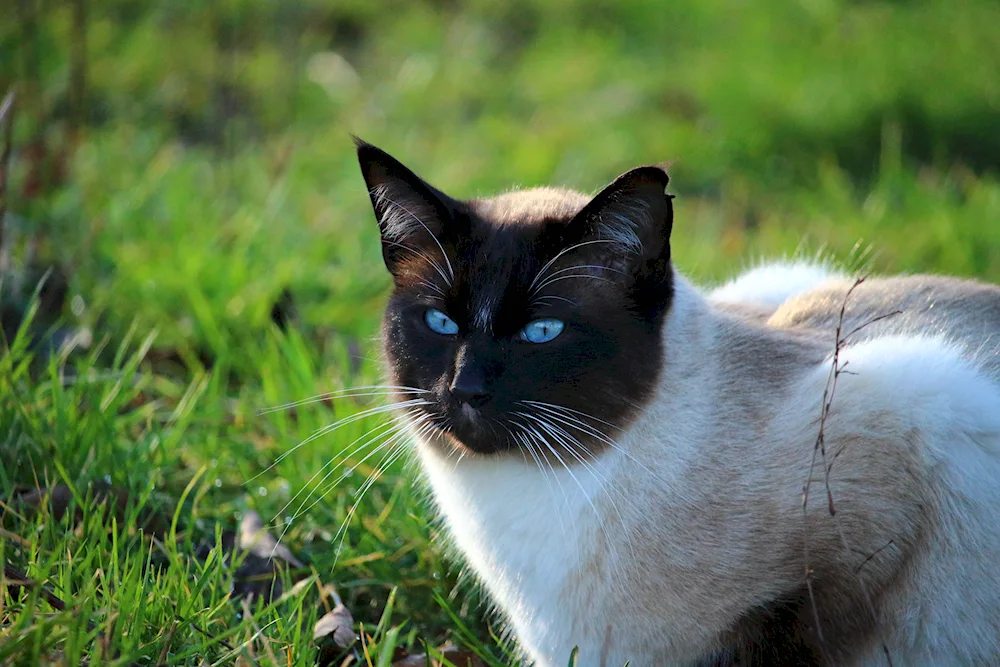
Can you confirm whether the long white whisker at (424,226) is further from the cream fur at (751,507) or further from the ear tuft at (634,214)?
the cream fur at (751,507)

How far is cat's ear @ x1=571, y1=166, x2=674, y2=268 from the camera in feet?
7.07

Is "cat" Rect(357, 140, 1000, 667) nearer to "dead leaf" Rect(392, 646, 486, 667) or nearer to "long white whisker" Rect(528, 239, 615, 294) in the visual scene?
"long white whisker" Rect(528, 239, 615, 294)

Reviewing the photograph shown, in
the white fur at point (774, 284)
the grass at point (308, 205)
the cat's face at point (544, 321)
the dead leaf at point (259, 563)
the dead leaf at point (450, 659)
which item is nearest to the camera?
the cat's face at point (544, 321)

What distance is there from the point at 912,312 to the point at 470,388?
1233 mm

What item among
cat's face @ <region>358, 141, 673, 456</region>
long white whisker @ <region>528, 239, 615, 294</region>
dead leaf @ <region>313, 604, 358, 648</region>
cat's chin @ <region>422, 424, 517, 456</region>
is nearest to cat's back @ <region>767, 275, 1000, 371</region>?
cat's face @ <region>358, 141, 673, 456</region>

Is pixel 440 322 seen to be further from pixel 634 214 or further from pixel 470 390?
pixel 634 214

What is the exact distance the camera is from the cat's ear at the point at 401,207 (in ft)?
7.73

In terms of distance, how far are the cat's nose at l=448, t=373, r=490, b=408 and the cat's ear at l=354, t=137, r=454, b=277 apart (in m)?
0.36

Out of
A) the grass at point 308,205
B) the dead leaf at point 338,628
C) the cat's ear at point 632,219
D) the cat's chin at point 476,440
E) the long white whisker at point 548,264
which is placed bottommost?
the grass at point 308,205

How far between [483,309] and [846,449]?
0.87 meters

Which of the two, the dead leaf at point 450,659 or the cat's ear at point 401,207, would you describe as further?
the dead leaf at point 450,659

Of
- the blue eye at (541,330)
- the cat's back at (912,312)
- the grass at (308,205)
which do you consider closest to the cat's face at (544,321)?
the blue eye at (541,330)

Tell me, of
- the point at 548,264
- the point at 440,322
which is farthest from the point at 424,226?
the point at 548,264

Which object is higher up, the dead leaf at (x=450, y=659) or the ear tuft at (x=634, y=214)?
the ear tuft at (x=634, y=214)
